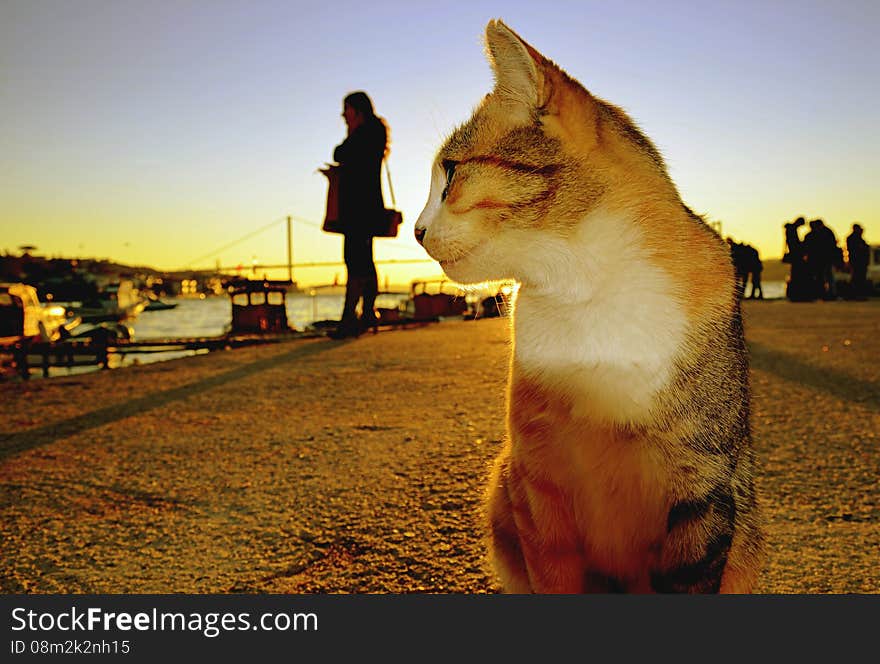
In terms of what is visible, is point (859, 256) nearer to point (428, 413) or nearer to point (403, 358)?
point (403, 358)

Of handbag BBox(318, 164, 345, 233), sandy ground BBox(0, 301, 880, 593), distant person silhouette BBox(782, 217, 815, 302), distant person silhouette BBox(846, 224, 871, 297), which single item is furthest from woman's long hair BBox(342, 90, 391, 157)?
distant person silhouette BBox(846, 224, 871, 297)

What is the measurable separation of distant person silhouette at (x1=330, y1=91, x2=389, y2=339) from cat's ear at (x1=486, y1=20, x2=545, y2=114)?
476 cm

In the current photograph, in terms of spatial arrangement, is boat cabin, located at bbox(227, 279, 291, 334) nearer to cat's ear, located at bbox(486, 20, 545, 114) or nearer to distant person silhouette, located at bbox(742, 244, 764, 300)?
cat's ear, located at bbox(486, 20, 545, 114)

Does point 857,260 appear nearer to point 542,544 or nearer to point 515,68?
point 515,68

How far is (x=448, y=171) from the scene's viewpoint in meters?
1.42

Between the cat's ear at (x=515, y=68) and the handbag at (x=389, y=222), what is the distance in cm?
492

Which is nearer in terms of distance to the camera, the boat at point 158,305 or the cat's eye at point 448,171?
the cat's eye at point 448,171

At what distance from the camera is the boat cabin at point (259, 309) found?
9.28 m

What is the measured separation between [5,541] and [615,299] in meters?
1.92

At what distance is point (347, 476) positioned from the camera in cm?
235

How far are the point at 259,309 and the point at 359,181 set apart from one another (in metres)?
4.15

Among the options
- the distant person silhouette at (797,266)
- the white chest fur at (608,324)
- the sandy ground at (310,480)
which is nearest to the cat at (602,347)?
the white chest fur at (608,324)

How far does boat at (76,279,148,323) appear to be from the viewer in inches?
712

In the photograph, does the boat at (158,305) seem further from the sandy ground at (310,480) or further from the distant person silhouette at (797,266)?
the sandy ground at (310,480)
